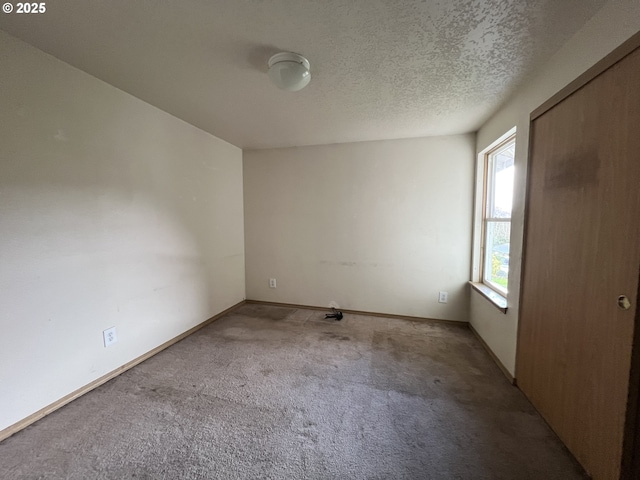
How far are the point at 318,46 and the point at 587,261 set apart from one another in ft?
6.05

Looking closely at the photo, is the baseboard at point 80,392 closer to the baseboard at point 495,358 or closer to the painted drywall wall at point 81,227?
the painted drywall wall at point 81,227

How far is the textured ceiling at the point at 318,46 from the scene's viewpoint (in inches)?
47.2

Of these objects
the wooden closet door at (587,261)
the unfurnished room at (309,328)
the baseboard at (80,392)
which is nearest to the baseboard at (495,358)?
the unfurnished room at (309,328)

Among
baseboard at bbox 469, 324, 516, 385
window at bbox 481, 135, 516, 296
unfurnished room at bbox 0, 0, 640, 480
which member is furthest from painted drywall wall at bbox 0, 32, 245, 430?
window at bbox 481, 135, 516, 296

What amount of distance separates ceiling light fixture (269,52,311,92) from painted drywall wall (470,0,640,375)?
1470 mm

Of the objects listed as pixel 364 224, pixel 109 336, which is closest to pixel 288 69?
pixel 364 224

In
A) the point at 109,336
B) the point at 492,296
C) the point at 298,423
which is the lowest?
the point at 298,423

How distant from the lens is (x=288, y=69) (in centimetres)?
153

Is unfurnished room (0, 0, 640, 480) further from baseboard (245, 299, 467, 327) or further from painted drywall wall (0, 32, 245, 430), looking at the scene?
baseboard (245, 299, 467, 327)

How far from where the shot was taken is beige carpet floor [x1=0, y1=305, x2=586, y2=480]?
1.26 meters

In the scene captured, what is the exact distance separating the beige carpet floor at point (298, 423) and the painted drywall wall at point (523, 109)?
0.33 m

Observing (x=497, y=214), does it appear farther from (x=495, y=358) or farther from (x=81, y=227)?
(x=81, y=227)

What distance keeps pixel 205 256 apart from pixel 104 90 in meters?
1.75

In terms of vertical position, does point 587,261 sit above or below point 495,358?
above
